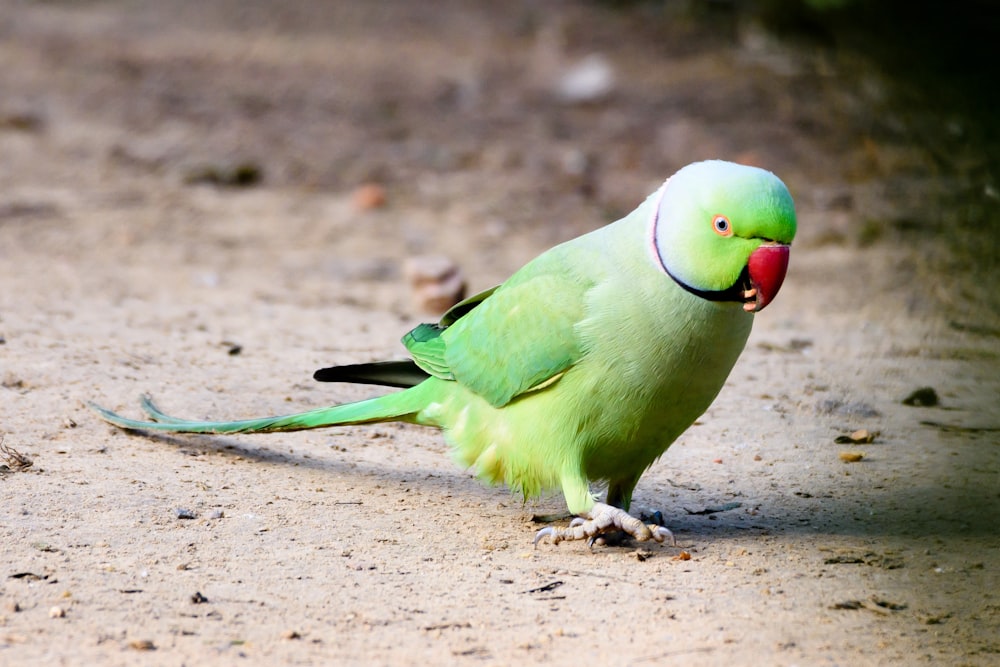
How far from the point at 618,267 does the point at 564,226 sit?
4.17 meters

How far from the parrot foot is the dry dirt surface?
45 millimetres

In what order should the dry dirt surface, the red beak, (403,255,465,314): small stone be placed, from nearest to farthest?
the dry dirt surface, the red beak, (403,255,465,314): small stone

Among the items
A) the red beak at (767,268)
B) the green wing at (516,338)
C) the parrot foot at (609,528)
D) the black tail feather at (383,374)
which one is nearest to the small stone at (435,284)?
the black tail feather at (383,374)

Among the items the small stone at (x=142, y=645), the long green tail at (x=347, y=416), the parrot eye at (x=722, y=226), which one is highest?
the parrot eye at (x=722, y=226)

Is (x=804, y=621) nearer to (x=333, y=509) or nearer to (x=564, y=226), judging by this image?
(x=333, y=509)

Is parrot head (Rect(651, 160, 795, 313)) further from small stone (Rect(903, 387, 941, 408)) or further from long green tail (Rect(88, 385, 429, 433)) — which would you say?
small stone (Rect(903, 387, 941, 408))

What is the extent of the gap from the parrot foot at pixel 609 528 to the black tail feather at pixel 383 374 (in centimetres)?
74

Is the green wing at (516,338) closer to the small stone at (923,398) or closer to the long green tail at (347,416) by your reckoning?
the long green tail at (347,416)

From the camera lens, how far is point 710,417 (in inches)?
166

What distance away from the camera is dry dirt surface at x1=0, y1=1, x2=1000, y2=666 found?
246 centimetres

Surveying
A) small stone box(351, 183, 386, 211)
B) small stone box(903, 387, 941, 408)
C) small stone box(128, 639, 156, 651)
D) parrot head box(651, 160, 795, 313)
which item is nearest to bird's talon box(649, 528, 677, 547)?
parrot head box(651, 160, 795, 313)

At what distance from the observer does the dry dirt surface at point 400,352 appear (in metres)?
2.46

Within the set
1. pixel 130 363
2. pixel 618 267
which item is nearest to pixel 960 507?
pixel 618 267

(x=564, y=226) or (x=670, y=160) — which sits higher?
(x=670, y=160)
